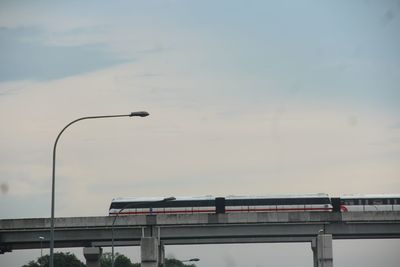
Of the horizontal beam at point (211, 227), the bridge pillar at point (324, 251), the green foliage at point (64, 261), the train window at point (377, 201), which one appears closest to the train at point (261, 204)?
the train window at point (377, 201)

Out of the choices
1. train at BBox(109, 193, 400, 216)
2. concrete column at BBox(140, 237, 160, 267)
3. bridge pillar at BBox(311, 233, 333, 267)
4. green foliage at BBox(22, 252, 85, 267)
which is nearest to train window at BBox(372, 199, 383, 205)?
train at BBox(109, 193, 400, 216)

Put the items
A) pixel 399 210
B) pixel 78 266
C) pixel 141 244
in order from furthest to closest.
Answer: pixel 78 266 < pixel 399 210 < pixel 141 244

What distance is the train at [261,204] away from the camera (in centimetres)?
10794

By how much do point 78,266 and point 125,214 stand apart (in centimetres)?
7826

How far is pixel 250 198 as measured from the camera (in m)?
110

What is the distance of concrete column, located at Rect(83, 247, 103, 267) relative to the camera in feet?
340

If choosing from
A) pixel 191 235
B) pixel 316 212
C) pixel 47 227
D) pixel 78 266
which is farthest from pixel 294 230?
pixel 78 266

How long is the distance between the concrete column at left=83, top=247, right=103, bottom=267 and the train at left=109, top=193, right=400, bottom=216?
5.34 meters

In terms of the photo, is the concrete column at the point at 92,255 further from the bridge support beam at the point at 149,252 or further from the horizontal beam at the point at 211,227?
the bridge support beam at the point at 149,252

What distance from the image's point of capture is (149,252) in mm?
98500

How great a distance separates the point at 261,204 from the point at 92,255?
21.3m

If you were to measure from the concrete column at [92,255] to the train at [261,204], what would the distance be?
534 centimetres

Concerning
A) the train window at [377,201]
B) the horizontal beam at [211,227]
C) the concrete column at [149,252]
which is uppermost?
the train window at [377,201]

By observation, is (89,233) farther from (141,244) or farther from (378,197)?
(378,197)
